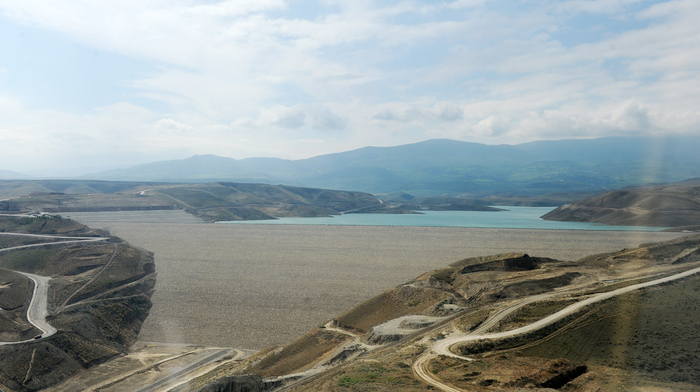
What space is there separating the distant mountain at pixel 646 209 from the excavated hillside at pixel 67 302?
334 feet

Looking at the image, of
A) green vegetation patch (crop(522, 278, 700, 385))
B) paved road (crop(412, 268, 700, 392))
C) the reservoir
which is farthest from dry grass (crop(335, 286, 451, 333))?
green vegetation patch (crop(522, 278, 700, 385))

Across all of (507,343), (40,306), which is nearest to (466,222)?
(40,306)

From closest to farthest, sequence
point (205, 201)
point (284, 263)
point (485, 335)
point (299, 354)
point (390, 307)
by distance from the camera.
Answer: point (485, 335)
point (299, 354)
point (390, 307)
point (284, 263)
point (205, 201)

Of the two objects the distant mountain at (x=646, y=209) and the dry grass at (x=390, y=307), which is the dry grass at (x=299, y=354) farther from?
the distant mountain at (x=646, y=209)

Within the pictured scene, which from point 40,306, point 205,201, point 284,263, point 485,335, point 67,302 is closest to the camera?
point 485,335

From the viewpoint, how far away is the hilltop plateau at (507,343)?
732 inches

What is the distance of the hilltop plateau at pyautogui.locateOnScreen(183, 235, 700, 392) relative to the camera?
1859cm

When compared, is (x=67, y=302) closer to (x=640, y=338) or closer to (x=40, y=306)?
(x=40, y=306)

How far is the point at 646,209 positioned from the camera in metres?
104

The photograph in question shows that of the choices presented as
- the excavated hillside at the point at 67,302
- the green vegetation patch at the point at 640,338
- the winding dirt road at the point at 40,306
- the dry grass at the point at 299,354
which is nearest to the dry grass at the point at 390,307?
the dry grass at the point at 299,354

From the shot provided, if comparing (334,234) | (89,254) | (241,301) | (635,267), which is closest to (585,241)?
(635,267)

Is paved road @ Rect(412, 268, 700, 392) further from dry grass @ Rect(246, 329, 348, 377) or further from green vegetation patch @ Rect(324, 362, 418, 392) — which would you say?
dry grass @ Rect(246, 329, 348, 377)

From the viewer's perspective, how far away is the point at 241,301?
4534 cm

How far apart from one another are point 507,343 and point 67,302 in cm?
4062
